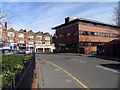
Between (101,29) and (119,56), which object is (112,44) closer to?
(119,56)

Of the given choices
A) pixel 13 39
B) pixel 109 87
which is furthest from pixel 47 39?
pixel 109 87

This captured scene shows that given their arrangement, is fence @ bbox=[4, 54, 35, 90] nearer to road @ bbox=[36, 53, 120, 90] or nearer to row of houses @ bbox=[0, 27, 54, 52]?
road @ bbox=[36, 53, 120, 90]

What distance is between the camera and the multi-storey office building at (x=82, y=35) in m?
70.1

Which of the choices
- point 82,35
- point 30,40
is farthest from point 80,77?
point 30,40

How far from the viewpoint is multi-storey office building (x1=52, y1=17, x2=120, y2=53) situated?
70.1 metres

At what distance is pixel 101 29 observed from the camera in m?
78.8

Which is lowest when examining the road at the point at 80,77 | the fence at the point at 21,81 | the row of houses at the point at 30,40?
the road at the point at 80,77

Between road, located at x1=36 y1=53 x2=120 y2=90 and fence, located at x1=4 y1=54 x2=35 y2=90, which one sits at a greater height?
fence, located at x1=4 y1=54 x2=35 y2=90

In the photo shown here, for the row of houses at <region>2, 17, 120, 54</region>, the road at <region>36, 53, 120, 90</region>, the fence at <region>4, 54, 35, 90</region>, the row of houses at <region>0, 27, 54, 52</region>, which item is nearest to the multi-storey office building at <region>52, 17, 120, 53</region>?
the row of houses at <region>2, 17, 120, 54</region>

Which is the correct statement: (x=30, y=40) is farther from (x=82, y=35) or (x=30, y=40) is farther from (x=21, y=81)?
(x=21, y=81)

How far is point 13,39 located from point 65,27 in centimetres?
3669

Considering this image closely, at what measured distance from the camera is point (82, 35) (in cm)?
7088

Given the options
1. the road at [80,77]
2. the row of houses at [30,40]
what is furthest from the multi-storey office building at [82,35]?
the road at [80,77]

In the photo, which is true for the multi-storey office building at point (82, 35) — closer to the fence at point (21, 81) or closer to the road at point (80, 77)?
the road at point (80, 77)
